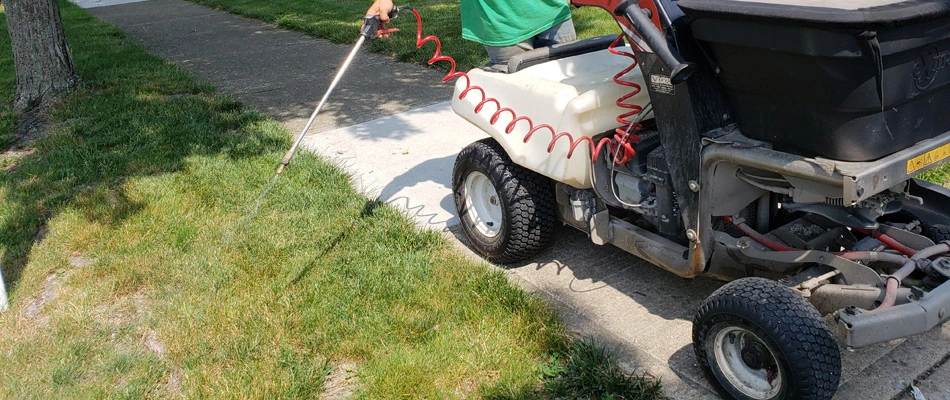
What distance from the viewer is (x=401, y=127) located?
6172mm

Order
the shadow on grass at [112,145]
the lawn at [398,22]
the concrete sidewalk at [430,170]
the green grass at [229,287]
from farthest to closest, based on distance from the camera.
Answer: the lawn at [398,22] → the shadow on grass at [112,145] → the green grass at [229,287] → the concrete sidewalk at [430,170]

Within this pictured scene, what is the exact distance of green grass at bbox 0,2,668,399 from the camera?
10.6 feet

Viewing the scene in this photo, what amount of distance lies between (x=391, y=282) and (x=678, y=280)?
4.26ft

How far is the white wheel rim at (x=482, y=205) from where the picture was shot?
407 centimetres

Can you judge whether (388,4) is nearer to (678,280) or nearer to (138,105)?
(678,280)

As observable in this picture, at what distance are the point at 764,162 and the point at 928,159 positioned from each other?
52 centimetres

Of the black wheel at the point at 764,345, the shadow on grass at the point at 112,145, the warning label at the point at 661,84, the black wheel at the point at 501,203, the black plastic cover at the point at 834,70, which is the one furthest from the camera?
the shadow on grass at the point at 112,145

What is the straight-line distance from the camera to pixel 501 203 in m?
3.80

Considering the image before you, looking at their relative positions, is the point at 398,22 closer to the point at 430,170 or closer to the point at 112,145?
the point at 112,145

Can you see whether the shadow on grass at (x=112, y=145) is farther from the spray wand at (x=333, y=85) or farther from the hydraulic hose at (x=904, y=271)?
the hydraulic hose at (x=904, y=271)

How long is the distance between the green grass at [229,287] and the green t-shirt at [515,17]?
1084 millimetres

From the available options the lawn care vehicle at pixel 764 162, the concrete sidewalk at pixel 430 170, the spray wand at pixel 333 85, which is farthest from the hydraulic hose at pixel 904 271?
the spray wand at pixel 333 85

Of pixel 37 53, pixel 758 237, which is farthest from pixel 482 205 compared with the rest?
pixel 37 53

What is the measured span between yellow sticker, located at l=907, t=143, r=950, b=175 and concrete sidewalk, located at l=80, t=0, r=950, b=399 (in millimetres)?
798
